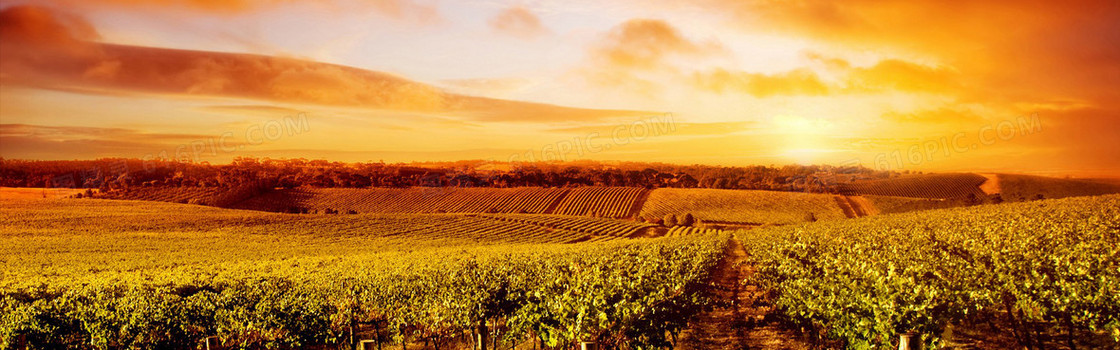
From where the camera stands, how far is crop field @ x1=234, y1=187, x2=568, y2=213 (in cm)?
10331

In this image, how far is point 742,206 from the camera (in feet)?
345

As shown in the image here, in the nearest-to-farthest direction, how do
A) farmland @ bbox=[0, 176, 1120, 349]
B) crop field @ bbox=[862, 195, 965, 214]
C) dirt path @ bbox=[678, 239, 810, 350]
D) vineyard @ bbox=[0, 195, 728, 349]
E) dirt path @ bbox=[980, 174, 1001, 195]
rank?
farmland @ bbox=[0, 176, 1120, 349], vineyard @ bbox=[0, 195, 728, 349], dirt path @ bbox=[678, 239, 810, 350], crop field @ bbox=[862, 195, 965, 214], dirt path @ bbox=[980, 174, 1001, 195]

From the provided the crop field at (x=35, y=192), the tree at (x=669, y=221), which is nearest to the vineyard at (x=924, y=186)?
the tree at (x=669, y=221)

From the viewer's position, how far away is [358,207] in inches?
4104

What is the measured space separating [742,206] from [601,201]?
960 inches

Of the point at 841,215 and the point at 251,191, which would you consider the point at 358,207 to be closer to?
the point at 251,191

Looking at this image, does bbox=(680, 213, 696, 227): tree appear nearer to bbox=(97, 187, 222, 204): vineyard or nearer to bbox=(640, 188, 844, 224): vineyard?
bbox=(640, 188, 844, 224): vineyard

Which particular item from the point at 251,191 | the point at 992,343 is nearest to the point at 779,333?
the point at 992,343

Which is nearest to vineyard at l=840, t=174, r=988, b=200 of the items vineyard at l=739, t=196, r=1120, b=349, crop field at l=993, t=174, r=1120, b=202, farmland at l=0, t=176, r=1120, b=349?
crop field at l=993, t=174, r=1120, b=202

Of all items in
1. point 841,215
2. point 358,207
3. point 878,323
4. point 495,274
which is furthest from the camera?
point 358,207

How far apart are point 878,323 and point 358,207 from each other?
101026 mm

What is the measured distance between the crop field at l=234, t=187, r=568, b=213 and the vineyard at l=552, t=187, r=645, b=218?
2.96 metres

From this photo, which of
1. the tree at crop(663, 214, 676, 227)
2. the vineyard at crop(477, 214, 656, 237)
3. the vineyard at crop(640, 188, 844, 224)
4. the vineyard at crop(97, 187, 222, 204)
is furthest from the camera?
the vineyard at crop(97, 187, 222, 204)

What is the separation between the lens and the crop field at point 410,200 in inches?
4067
